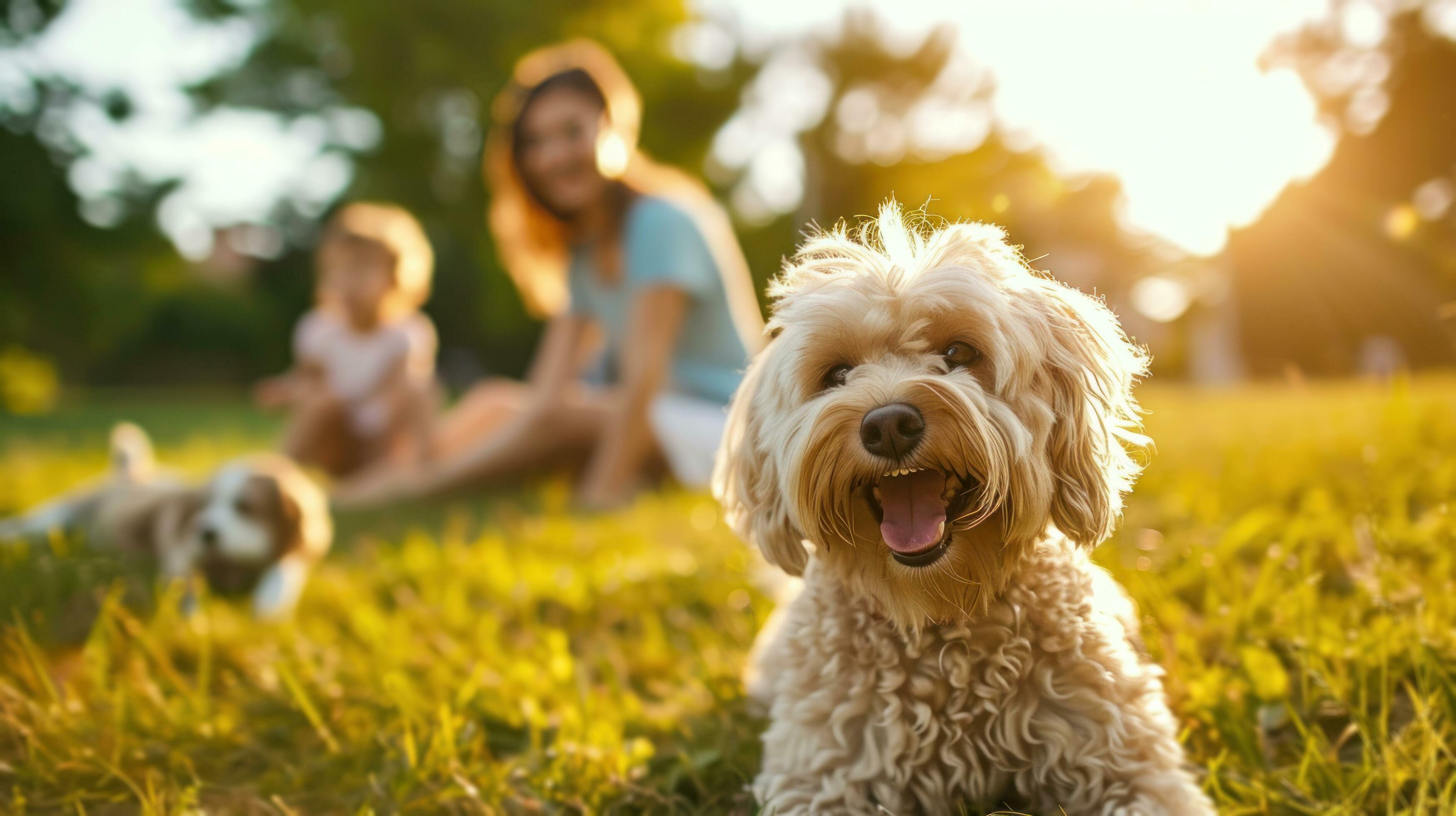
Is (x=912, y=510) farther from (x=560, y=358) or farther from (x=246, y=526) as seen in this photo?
(x=560, y=358)

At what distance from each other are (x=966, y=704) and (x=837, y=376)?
0.74 m

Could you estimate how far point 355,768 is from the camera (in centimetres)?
238

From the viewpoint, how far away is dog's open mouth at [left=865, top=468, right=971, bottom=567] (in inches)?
72.7

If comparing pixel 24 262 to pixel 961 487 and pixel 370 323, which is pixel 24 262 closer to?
pixel 370 323

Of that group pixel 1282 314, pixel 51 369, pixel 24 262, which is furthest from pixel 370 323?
pixel 51 369

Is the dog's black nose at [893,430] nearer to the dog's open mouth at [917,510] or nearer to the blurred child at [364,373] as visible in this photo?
the dog's open mouth at [917,510]

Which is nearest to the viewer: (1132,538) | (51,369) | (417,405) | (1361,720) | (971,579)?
(971,579)

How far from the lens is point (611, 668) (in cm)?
285

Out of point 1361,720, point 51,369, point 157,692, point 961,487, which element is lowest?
point 51,369

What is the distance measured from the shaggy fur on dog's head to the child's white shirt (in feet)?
22.5

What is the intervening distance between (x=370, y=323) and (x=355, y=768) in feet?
23.3

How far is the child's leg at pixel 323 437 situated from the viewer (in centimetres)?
841

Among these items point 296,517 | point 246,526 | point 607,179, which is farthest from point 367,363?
point 246,526

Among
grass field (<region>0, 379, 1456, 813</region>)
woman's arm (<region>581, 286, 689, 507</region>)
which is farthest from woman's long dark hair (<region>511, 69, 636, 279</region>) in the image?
grass field (<region>0, 379, 1456, 813</region>)
